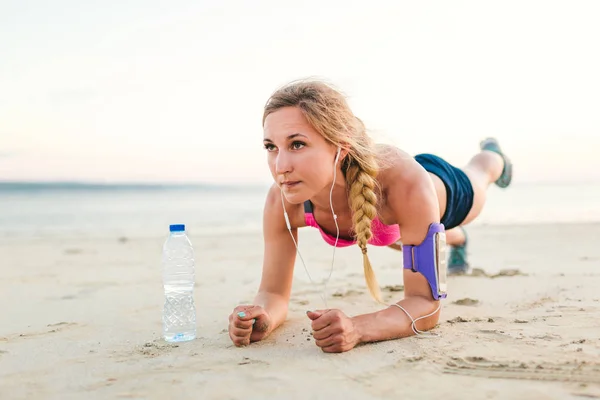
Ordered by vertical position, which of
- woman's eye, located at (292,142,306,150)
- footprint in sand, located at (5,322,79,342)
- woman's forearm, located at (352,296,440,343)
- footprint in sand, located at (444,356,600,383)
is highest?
woman's eye, located at (292,142,306,150)

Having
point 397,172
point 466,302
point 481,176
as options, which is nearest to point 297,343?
point 397,172

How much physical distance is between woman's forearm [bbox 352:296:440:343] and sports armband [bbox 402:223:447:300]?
10cm

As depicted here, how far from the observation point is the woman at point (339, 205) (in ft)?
9.65

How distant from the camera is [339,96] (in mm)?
3188

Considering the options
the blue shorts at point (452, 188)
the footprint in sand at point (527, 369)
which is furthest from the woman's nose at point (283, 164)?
the blue shorts at point (452, 188)

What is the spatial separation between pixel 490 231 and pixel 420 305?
7.75 m

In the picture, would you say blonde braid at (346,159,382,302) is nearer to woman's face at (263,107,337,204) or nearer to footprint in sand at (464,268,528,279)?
woman's face at (263,107,337,204)

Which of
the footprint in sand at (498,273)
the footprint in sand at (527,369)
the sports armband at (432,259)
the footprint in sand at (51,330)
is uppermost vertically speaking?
the sports armband at (432,259)

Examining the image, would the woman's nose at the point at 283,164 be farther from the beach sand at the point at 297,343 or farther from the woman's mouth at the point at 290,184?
the beach sand at the point at 297,343

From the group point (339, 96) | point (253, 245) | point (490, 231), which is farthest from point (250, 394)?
point (490, 231)

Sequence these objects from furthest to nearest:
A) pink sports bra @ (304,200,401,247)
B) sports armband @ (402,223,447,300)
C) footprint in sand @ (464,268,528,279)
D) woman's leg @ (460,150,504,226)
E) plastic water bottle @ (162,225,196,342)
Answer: footprint in sand @ (464,268,528,279) → woman's leg @ (460,150,504,226) → pink sports bra @ (304,200,401,247) → plastic water bottle @ (162,225,196,342) → sports armband @ (402,223,447,300)

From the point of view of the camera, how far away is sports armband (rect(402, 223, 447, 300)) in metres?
3.09

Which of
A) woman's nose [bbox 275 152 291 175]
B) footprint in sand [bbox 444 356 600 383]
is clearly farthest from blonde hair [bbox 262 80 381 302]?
footprint in sand [bbox 444 356 600 383]

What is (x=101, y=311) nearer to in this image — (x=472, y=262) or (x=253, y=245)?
(x=472, y=262)
